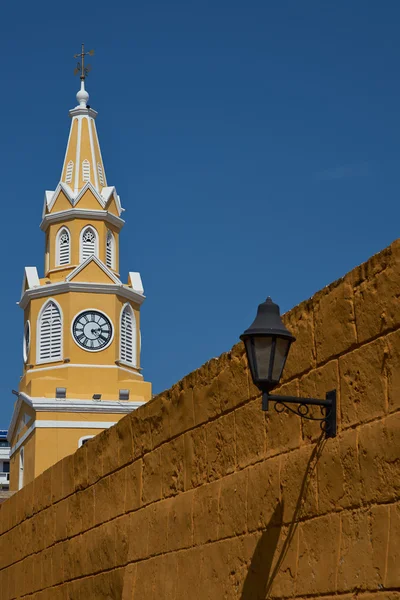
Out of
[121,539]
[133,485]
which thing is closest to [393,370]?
[133,485]

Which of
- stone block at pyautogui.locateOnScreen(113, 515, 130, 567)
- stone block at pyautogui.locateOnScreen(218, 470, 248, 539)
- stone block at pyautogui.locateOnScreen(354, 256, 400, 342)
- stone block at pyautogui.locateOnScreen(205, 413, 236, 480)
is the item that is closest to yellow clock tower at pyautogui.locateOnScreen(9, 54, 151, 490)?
stone block at pyautogui.locateOnScreen(113, 515, 130, 567)

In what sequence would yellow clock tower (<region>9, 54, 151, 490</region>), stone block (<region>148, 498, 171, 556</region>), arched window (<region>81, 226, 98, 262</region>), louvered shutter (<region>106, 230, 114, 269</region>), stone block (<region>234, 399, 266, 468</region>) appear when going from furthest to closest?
louvered shutter (<region>106, 230, 114, 269</region>) < arched window (<region>81, 226, 98, 262</region>) < yellow clock tower (<region>9, 54, 151, 490</region>) < stone block (<region>148, 498, 171, 556</region>) < stone block (<region>234, 399, 266, 468</region>)

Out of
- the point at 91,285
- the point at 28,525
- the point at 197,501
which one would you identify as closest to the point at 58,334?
the point at 91,285

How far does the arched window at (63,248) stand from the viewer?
39844mm

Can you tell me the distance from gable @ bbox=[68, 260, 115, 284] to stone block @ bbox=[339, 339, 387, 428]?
109ft

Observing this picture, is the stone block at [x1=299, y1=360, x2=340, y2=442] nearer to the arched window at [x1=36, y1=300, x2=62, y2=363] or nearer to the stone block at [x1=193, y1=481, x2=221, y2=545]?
the stone block at [x1=193, y1=481, x2=221, y2=545]

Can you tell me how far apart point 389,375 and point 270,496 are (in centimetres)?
140

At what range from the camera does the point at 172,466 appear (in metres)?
8.20

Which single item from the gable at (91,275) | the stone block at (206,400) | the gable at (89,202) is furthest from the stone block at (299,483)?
the gable at (89,202)

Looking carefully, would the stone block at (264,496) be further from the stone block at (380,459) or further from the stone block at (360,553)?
the stone block at (380,459)

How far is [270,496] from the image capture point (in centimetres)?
650

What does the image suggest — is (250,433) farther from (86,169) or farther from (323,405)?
(86,169)

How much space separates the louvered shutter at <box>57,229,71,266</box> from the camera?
3988 cm

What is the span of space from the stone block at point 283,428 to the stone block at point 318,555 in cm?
51
